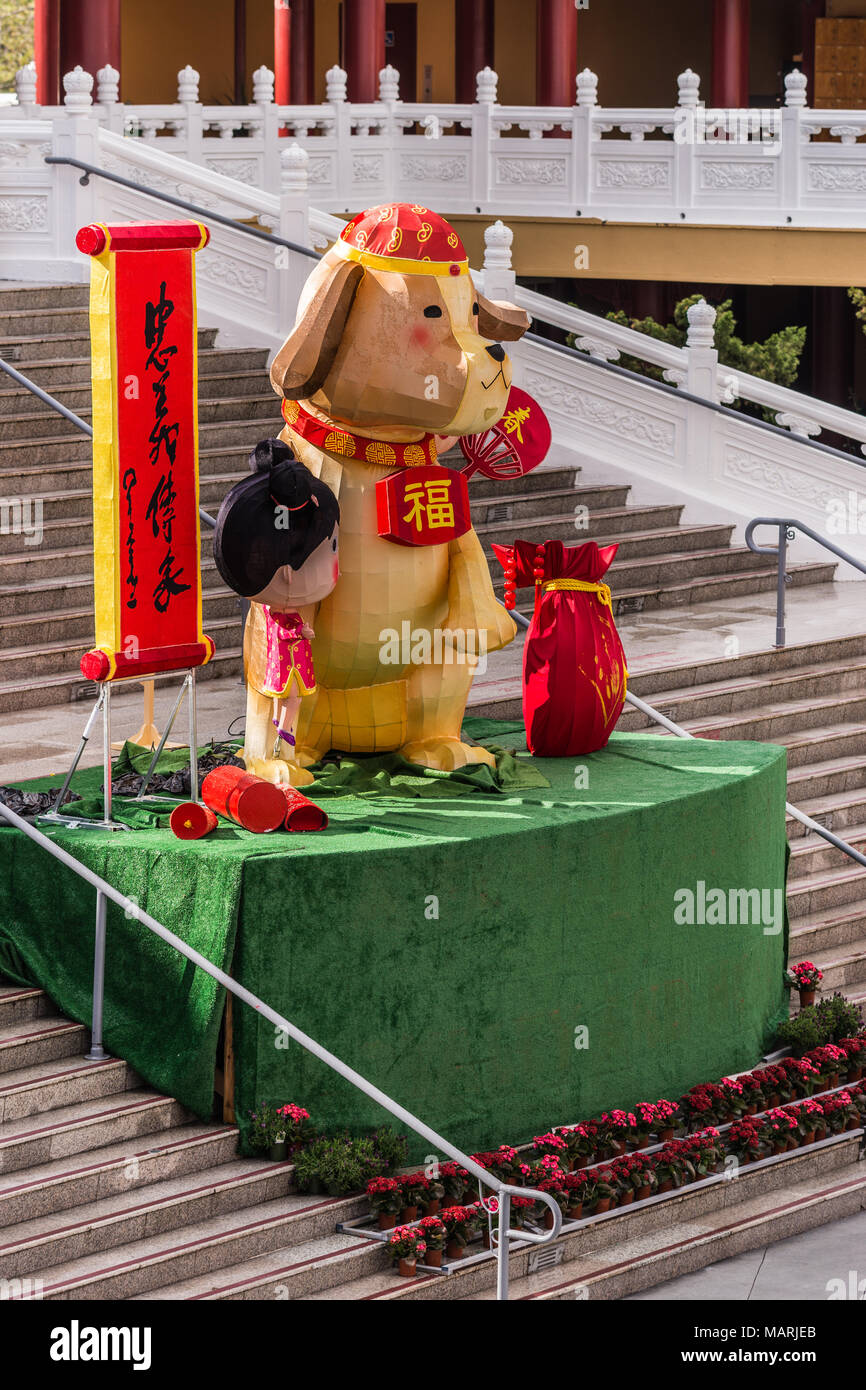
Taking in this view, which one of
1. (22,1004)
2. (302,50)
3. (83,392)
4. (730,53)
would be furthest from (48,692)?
(302,50)

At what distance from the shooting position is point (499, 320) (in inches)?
371

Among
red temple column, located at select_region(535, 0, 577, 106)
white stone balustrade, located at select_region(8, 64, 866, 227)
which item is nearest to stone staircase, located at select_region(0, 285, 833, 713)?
white stone balustrade, located at select_region(8, 64, 866, 227)

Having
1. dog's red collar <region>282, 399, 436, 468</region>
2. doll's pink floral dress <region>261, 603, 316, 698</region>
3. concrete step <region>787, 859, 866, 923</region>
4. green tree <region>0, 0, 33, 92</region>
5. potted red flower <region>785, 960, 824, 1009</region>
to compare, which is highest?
green tree <region>0, 0, 33, 92</region>

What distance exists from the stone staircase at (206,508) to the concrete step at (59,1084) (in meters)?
3.08

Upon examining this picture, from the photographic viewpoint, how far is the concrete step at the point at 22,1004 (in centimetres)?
886

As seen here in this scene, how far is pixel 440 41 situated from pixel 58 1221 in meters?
21.8

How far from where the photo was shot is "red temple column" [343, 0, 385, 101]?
21.0 m

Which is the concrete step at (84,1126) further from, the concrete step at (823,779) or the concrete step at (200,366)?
the concrete step at (200,366)

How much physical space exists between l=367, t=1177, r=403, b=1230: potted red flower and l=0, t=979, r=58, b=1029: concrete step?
56.6 inches

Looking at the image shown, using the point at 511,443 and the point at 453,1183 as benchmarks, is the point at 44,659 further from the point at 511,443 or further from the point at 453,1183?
the point at 453,1183

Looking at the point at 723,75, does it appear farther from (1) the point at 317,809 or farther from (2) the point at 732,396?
(1) the point at 317,809

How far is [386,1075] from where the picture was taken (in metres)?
8.68

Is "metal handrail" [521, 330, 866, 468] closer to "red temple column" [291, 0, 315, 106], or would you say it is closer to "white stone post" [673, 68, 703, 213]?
"white stone post" [673, 68, 703, 213]

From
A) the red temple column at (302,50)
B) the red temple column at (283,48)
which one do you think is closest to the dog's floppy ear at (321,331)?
the red temple column at (283,48)
